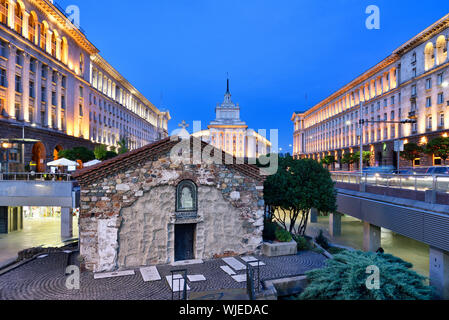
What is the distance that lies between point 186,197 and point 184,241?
8.06ft

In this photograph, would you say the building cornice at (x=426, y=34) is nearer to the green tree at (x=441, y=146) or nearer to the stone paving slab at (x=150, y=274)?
the green tree at (x=441, y=146)

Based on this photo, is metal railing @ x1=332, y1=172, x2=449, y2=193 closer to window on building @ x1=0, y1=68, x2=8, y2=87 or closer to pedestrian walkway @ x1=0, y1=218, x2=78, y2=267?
pedestrian walkway @ x1=0, y1=218, x2=78, y2=267

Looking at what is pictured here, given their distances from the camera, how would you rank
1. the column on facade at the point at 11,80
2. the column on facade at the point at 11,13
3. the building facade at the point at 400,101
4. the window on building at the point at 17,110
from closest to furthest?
the column on facade at the point at 11,13, the column on facade at the point at 11,80, the window on building at the point at 17,110, the building facade at the point at 400,101

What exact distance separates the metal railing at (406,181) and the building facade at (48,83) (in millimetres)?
36687

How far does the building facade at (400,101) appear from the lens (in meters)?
46.1

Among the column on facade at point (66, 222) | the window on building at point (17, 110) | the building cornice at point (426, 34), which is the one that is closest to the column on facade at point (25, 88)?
the window on building at point (17, 110)

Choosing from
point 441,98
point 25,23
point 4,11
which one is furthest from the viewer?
point 441,98

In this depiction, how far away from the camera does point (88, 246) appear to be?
45.6 ft

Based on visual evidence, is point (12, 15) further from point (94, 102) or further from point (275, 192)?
point (275, 192)

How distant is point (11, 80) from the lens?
3456 cm

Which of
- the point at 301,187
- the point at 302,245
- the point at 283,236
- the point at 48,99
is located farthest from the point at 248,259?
the point at 48,99

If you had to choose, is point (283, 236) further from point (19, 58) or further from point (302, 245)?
point (19, 58)
